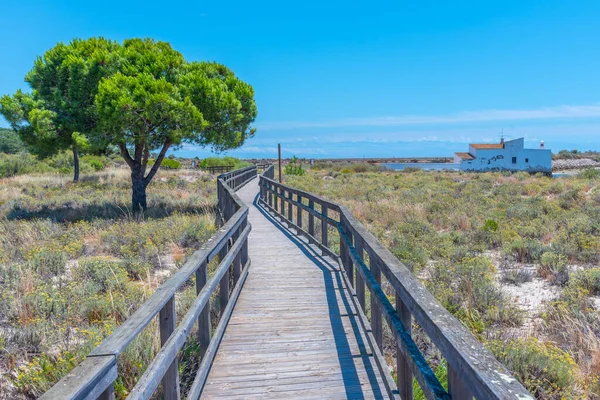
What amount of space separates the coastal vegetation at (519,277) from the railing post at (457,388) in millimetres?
2588

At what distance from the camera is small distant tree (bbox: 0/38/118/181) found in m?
16.9

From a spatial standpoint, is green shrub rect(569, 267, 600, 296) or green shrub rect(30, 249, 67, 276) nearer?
green shrub rect(569, 267, 600, 296)

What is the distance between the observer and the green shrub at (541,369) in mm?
4574

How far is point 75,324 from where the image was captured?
6117 millimetres

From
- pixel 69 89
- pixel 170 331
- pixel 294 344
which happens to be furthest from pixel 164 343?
pixel 69 89

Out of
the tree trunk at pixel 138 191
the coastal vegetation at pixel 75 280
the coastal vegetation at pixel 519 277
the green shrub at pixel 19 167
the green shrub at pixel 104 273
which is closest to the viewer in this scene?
the coastal vegetation at pixel 75 280

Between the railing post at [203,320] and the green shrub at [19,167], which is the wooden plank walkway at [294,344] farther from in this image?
the green shrub at [19,167]

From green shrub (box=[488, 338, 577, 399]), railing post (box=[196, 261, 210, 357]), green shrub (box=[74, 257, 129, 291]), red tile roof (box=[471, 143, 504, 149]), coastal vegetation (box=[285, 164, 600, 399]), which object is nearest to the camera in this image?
railing post (box=[196, 261, 210, 357])

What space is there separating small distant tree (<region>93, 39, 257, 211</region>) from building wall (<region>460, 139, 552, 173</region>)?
147 feet

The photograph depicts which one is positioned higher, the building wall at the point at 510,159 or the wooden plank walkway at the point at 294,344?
the building wall at the point at 510,159

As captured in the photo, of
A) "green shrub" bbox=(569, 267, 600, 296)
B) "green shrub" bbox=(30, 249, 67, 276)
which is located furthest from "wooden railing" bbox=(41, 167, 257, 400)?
"green shrub" bbox=(569, 267, 600, 296)

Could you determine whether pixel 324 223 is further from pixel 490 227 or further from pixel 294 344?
pixel 490 227

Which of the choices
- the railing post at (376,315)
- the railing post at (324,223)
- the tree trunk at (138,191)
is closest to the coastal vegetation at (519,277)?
the railing post at (376,315)

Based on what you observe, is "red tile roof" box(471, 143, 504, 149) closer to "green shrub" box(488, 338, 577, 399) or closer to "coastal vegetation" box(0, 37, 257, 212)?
"coastal vegetation" box(0, 37, 257, 212)
